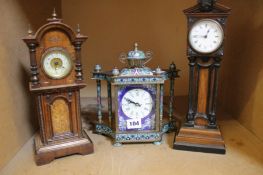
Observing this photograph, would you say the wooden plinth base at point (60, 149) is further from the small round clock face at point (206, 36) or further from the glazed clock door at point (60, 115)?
the small round clock face at point (206, 36)

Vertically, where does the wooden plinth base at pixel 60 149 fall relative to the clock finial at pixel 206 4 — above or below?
below

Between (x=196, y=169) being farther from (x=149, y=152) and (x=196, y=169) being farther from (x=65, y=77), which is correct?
(x=65, y=77)

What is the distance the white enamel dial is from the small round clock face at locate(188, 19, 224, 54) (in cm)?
37

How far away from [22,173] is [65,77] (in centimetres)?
50

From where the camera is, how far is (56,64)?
1.25m

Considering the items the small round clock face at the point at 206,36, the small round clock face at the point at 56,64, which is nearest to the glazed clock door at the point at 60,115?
the small round clock face at the point at 56,64

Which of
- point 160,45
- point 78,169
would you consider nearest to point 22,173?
point 78,169

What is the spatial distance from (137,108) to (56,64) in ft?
1.64

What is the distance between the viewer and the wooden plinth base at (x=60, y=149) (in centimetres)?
127

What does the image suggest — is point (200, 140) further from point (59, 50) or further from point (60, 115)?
point (59, 50)

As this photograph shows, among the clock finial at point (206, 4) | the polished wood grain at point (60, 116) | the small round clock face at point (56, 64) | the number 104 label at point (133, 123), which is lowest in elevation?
the number 104 label at point (133, 123)

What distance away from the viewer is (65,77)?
50.5 inches

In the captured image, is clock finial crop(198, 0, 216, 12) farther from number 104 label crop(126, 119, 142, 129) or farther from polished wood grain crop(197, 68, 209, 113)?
number 104 label crop(126, 119, 142, 129)

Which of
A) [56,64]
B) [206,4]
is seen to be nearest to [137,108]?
[56,64]
